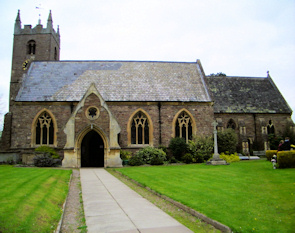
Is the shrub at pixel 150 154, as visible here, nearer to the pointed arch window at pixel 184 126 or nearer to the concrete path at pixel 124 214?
the pointed arch window at pixel 184 126

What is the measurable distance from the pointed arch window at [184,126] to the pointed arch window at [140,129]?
3.18 meters

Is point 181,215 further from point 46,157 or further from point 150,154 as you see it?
point 46,157

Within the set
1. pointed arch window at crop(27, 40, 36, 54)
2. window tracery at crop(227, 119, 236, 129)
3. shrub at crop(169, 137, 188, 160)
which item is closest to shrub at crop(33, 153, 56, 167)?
shrub at crop(169, 137, 188, 160)

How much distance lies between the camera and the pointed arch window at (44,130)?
27969 mm

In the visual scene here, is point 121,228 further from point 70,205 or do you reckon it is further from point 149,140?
point 149,140

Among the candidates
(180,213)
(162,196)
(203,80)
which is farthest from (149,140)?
(180,213)

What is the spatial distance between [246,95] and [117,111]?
17581 mm

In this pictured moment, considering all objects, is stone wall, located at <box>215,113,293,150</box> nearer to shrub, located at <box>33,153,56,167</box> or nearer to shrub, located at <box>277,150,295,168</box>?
shrub, located at <box>277,150,295,168</box>

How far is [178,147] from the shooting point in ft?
88.0

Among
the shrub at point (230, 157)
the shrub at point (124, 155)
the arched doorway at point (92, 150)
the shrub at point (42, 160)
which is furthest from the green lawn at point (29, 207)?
the shrub at point (230, 157)

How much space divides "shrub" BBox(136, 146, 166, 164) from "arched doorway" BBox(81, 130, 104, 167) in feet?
17.0

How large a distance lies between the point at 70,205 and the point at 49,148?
17.8 m

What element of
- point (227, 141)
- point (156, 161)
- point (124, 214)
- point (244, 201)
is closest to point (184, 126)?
point (227, 141)

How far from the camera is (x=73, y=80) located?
30.5 m
